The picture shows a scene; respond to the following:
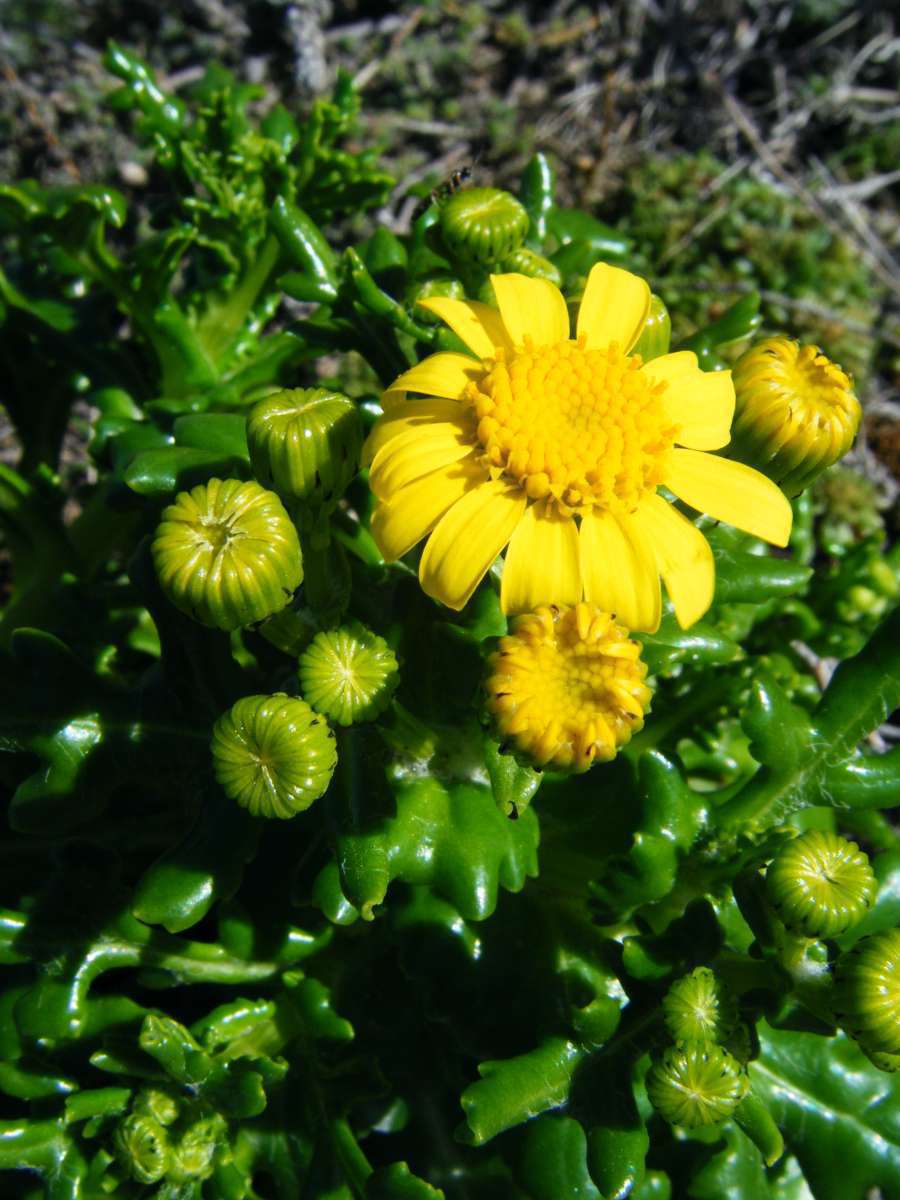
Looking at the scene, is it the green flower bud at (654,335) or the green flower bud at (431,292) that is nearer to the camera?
the green flower bud at (654,335)

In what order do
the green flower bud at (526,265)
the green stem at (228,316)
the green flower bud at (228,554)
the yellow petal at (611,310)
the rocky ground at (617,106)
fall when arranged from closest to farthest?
the green flower bud at (228,554) → the yellow petal at (611,310) → the green flower bud at (526,265) → the green stem at (228,316) → the rocky ground at (617,106)

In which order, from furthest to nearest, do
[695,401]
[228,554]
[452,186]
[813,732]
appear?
[452,186]
[813,732]
[695,401]
[228,554]

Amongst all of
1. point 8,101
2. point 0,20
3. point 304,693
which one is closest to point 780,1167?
point 304,693

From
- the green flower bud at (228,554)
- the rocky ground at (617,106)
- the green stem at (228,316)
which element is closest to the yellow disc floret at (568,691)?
the green flower bud at (228,554)

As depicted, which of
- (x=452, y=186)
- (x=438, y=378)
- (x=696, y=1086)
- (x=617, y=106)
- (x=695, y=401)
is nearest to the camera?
(x=696, y=1086)

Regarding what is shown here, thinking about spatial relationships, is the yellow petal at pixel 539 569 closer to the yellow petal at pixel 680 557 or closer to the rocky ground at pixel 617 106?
the yellow petal at pixel 680 557

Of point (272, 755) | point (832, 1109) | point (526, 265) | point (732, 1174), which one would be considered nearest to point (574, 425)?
point (526, 265)

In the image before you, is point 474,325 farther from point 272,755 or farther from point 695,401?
point 272,755
